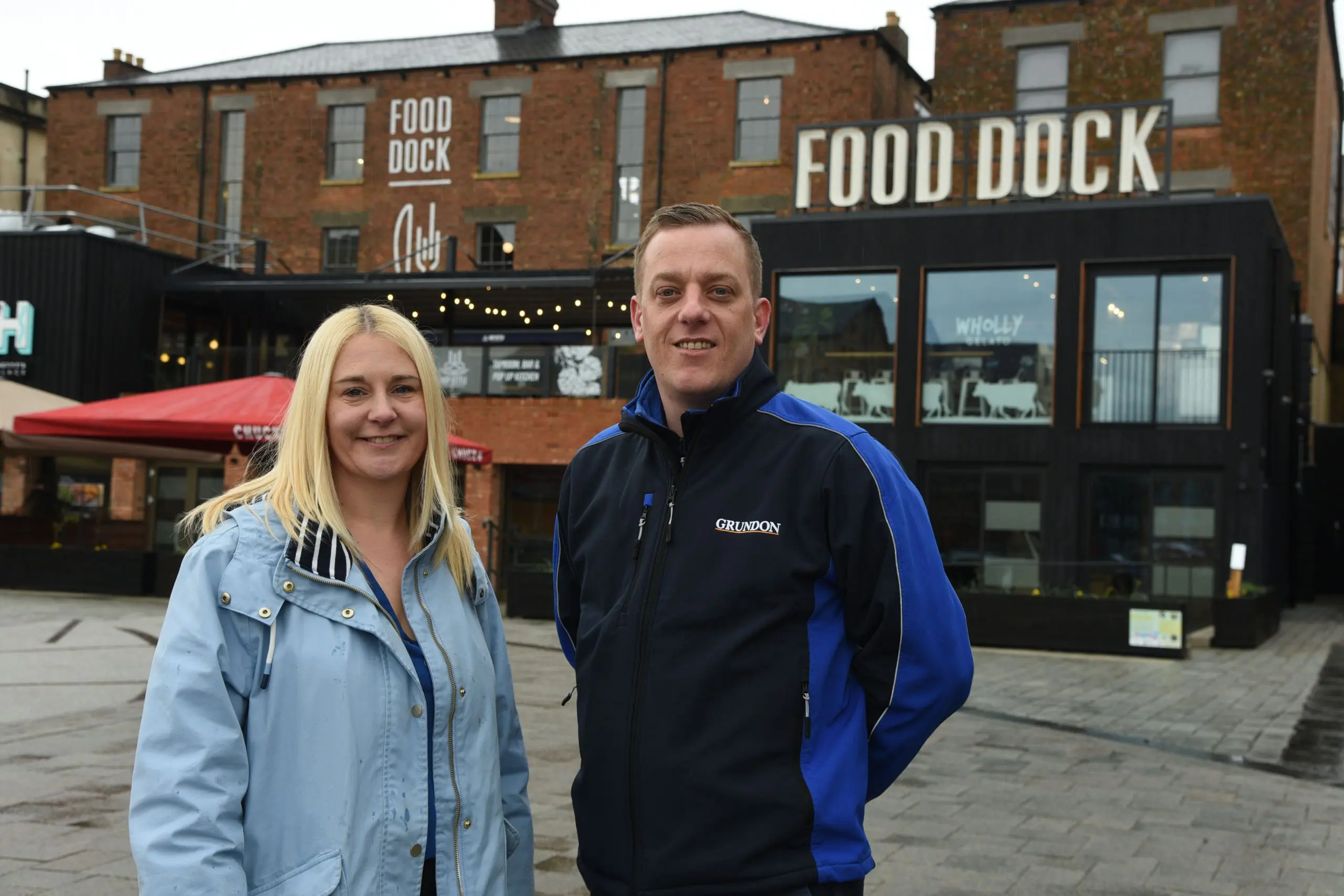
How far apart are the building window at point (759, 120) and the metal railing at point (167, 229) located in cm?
1032

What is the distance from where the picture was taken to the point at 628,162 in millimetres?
27922

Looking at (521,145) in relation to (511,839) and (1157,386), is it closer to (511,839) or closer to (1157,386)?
(1157,386)

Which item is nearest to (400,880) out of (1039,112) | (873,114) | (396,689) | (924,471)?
(396,689)

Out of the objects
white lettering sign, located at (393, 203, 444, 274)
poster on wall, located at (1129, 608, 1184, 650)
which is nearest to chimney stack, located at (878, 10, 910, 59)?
white lettering sign, located at (393, 203, 444, 274)

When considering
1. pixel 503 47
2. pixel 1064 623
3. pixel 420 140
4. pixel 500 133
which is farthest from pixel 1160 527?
pixel 503 47

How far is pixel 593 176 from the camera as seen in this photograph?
2802 cm

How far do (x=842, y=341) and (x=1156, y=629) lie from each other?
7578 mm

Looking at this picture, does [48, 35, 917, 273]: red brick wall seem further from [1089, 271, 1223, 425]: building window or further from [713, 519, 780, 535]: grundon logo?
[713, 519, 780, 535]: grundon logo

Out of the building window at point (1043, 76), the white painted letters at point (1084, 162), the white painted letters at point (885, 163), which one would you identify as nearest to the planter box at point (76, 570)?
the white painted letters at point (885, 163)

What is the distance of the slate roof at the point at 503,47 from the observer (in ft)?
91.5

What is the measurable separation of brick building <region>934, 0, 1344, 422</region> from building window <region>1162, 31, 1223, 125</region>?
22 millimetres

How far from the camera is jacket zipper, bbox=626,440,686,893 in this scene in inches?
106

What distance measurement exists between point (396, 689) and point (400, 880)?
0.37 meters

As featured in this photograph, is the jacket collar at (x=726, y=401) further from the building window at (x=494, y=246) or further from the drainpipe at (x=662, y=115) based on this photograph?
the building window at (x=494, y=246)
